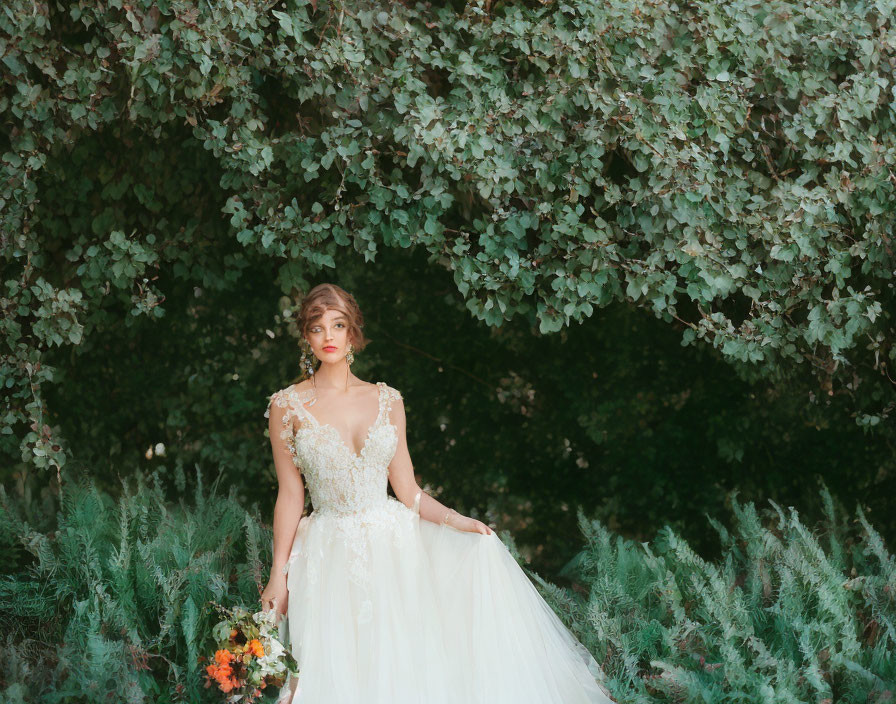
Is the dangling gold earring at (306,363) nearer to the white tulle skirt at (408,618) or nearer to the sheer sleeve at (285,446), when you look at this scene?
the sheer sleeve at (285,446)

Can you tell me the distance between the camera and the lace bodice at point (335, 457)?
325 cm

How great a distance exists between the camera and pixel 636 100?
13.1 feet

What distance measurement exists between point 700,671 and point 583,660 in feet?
1.55

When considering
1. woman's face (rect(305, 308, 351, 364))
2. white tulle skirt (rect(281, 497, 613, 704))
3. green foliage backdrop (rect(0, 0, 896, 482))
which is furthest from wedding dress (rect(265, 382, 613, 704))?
green foliage backdrop (rect(0, 0, 896, 482))

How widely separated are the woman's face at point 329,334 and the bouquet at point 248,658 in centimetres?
93

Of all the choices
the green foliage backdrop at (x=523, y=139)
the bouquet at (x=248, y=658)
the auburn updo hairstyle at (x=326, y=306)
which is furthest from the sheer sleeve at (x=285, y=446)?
the green foliage backdrop at (x=523, y=139)

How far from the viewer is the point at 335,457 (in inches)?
128

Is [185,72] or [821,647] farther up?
[185,72]

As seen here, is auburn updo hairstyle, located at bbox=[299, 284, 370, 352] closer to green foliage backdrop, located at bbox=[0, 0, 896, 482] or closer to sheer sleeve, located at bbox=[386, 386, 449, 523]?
sheer sleeve, located at bbox=[386, 386, 449, 523]

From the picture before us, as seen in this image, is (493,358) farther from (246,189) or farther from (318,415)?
(318,415)

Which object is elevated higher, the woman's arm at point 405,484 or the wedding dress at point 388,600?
the woman's arm at point 405,484

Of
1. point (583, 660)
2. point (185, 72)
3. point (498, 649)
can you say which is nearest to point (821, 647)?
point (583, 660)

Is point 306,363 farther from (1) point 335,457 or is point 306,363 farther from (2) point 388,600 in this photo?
(2) point 388,600

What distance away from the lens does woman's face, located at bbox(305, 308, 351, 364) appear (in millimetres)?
3248
